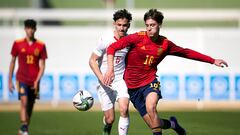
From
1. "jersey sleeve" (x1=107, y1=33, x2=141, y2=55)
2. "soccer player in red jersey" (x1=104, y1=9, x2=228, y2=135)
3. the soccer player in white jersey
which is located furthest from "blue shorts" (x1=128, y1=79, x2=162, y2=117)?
"jersey sleeve" (x1=107, y1=33, x2=141, y2=55)

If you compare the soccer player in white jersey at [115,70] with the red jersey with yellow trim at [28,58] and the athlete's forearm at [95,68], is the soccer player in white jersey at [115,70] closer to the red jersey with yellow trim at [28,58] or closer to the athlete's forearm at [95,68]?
the athlete's forearm at [95,68]

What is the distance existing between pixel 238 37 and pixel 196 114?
641 cm

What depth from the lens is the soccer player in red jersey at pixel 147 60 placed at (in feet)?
38.2

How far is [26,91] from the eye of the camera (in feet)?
48.2

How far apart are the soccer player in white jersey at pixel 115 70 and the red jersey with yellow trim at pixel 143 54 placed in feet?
1.23

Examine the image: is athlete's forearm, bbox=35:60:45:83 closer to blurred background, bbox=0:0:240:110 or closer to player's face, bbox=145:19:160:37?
player's face, bbox=145:19:160:37

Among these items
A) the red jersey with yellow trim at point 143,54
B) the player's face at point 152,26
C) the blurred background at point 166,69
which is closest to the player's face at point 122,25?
the red jersey with yellow trim at point 143,54

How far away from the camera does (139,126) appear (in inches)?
711

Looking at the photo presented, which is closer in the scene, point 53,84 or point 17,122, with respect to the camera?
point 17,122

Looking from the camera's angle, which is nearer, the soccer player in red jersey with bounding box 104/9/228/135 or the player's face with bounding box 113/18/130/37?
the soccer player in red jersey with bounding box 104/9/228/135

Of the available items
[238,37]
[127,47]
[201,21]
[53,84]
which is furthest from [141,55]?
[201,21]

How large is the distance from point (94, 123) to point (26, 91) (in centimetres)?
471

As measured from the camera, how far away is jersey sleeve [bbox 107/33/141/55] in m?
11.6

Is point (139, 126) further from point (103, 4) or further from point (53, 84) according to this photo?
point (103, 4)
